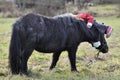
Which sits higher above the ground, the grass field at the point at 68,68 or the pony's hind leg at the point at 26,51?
the pony's hind leg at the point at 26,51

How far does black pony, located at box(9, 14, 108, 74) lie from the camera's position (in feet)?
26.8

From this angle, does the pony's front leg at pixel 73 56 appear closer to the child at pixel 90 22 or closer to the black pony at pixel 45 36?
the black pony at pixel 45 36

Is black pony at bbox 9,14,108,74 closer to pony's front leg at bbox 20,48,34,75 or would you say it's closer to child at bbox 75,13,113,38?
pony's front leg at bbox 20,48,34,75

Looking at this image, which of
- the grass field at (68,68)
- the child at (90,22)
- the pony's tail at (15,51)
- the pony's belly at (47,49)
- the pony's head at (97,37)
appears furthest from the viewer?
the pony's head at (97,37)

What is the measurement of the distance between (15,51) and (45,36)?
33.2 inches

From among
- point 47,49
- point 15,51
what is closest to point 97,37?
point 47,49

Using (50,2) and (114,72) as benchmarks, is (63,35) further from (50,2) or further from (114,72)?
(50,2)

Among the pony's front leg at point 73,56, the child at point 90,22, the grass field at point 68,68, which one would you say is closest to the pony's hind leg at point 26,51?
the grass field at point 68,68

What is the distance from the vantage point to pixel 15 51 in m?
8.16

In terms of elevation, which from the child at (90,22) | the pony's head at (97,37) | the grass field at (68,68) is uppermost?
the child at (90,22)

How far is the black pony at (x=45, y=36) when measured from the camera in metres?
8.17

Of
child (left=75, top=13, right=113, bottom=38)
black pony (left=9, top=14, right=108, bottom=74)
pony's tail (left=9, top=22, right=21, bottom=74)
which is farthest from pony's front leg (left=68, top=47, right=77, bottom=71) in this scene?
pony's tail (left=9, top=22, right=21, bottom=74)

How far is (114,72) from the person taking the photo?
9531 millimetres

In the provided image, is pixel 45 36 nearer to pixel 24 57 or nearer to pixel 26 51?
pixel 26 51
